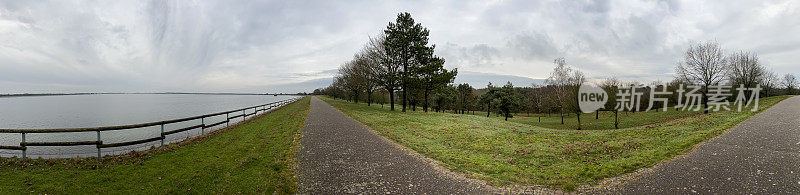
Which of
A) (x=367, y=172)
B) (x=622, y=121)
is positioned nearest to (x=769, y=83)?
(x=622, y=121)

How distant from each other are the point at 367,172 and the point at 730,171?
8.72m

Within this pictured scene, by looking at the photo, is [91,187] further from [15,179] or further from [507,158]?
[507,158]

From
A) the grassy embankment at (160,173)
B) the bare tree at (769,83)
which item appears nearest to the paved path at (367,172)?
the grassy embankment at (160,173)

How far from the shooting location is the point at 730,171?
6184 millimetres

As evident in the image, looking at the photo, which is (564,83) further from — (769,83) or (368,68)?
(769,83)

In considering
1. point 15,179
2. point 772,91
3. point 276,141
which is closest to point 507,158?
point 276,141

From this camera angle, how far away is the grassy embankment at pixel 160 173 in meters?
5.56

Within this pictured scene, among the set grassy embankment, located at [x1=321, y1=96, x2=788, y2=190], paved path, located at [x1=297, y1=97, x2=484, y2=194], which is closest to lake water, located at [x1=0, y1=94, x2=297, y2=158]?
paved path, located at [x1=297, y1=97, x2=484, y2=194]

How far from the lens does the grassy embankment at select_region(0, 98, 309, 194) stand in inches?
219

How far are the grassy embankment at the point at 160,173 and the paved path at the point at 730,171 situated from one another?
7910 millimetres

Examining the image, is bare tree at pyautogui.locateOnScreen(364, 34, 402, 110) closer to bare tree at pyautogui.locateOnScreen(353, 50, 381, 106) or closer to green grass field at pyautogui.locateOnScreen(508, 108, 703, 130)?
bare tree at pyautogui.locateOnScreen(353, 50, 381, 106)

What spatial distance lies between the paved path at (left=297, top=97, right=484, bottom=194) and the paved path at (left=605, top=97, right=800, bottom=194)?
3910 mm

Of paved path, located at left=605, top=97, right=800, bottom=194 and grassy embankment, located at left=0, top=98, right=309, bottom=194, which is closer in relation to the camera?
paved path, located at left=605, top=97, right=800, bottom=194

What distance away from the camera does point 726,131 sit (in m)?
10.7
